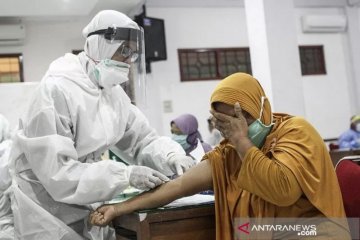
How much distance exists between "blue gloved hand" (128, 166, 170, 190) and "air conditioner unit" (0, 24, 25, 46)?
17.1ft

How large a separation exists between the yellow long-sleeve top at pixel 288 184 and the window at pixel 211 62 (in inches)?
219

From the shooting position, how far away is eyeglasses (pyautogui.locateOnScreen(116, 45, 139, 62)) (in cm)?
192

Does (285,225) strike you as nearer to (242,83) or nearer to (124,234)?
(242,83)

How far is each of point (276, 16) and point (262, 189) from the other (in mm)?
3500

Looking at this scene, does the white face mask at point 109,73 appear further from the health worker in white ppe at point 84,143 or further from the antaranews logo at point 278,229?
the antaranews logo at point 278,229

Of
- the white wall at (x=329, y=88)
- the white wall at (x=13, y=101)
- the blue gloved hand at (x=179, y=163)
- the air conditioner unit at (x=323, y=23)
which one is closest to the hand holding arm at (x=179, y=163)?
the blue gloved hand at (x=179, y=163)

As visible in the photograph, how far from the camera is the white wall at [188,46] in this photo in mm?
6480

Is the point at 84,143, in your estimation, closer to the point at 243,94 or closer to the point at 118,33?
the point at 118,33

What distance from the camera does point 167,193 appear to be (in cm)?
149

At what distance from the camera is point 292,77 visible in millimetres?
4426

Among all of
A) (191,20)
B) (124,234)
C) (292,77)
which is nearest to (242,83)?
(124,234)

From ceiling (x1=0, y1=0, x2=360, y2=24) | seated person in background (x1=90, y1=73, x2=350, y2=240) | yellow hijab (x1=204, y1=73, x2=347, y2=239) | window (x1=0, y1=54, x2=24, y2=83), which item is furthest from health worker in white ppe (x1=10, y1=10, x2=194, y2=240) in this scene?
window (x1=0, y1=54, x2=24, y2=83)

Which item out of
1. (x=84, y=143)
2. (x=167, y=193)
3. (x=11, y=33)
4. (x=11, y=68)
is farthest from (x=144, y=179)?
(x=11, y=68)

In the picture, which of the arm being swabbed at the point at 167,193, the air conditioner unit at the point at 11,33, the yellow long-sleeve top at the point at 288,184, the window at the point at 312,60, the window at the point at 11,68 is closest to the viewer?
the yellow long-sleeve top at the point at 288,184
